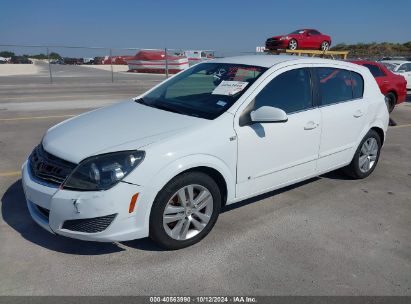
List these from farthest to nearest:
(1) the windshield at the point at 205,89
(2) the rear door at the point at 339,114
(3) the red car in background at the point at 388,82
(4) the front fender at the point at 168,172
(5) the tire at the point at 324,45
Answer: (5) the tire at the point at 324,45 < (3) the red car in background at the point at 388,82 < (2) the rear door at the point at 339,114 < (1) the windshield at the point at 205,89 < (4) the front fender at the point at 168,172

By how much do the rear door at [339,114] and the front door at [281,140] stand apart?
0.54ft

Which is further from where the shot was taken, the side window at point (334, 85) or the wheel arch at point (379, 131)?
the wheel arch at point (379, 131)

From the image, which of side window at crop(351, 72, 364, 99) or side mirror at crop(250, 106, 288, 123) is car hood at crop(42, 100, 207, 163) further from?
side window at crop(351, 72, 364, 99)

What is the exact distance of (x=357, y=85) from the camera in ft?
15.6

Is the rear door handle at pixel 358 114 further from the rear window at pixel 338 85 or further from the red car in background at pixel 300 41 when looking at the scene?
the red car in background at pixel 300 41

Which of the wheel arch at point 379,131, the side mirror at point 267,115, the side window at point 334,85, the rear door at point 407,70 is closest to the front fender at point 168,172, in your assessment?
the side mirror at point 267,115

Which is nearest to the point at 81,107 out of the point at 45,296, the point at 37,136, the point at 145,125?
the point at 37,136

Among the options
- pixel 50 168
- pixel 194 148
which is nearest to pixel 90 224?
pixel 50 168

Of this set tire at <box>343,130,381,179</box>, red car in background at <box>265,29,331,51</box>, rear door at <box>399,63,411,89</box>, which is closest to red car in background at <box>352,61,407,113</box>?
rear door at <box>399,63,411,89</box>

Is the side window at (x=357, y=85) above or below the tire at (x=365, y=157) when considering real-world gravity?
above

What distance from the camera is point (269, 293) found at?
8.91 feet

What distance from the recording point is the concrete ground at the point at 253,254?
9.11 feet

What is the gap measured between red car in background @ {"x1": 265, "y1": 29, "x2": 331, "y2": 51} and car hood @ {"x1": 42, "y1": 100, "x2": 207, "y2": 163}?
13.7 m

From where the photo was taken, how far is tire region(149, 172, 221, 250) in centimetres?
301
